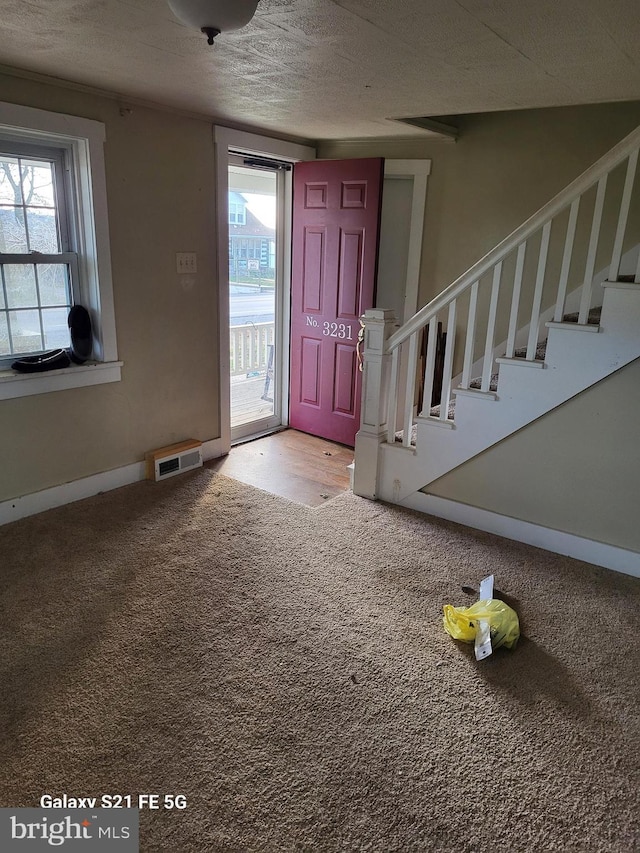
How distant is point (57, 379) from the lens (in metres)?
3.14

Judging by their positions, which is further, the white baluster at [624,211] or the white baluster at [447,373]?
the white baluster at [447,373]

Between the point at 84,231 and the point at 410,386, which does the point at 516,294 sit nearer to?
the point at 410,386

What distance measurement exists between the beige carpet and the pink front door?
5.36 feet

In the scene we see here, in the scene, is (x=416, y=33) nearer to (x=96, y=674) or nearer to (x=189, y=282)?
(x=189, y=282)

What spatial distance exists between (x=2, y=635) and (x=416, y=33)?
103 inches

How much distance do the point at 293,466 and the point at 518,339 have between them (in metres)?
1.74

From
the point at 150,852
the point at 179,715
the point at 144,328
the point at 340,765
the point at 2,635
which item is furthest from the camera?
the point at 144,328

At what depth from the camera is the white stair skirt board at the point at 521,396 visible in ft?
8.49

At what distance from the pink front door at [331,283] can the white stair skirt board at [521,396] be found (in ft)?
3.70

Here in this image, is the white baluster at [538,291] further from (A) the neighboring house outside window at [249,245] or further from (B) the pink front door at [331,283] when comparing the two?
(A) the neighboring house outside window at [249,245]

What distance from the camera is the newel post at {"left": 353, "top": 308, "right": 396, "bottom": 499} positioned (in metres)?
3.38

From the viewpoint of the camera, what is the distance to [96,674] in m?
2.05

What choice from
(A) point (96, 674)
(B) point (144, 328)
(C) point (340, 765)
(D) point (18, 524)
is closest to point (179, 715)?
(A) point (96, 674)

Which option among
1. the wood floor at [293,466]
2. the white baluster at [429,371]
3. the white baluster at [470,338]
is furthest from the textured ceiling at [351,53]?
the wood floor at [293,466]
